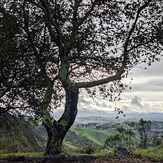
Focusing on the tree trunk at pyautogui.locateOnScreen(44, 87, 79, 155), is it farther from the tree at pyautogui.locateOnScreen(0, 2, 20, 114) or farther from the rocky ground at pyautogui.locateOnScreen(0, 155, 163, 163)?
the tree at pyautogui.locateOnScreen(0, 2, 20, 114)

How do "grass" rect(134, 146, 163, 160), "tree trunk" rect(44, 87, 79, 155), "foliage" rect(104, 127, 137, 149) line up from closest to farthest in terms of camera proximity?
"tree trunk" rect(44, 87, 79, 155) < "grass" rect(134, 146, 163, 160) < "foliage" rect(104, 127, 137, 149)

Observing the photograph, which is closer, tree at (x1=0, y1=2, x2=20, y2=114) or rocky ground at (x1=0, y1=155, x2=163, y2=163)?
rocky ground at (x1=0, y1=155, x2=163, y2=163)

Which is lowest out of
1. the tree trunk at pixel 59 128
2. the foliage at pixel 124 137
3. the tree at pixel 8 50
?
the foliage at pixel 124 137

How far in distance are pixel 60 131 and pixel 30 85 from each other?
645 centimetres

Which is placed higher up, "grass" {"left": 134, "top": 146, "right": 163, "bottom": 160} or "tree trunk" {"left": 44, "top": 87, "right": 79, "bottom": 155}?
"tree trunk" {"left": 44, "top": 87, "right": 79, "bottom": 155}

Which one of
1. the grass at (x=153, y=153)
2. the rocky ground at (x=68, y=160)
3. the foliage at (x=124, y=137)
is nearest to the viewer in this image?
the rocky ground at (x=68, y=160)

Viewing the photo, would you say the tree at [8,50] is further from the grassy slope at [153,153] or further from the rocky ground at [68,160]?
the grassy slope at [153,153]

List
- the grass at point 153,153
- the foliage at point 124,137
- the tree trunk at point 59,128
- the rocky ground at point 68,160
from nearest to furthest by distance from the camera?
1. the rocky ground at point 68,160
2. the tree trunk at point 59,128
3. the grass at point 153,153
4. the foliage at point 124,137

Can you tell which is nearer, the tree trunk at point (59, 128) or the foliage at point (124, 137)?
the tree trunk at point (59, 128)

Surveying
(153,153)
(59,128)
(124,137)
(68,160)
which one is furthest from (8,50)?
(124,137)

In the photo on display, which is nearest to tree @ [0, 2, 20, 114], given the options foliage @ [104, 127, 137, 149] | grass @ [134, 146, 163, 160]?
grass @ [134, 146, 163, 160]

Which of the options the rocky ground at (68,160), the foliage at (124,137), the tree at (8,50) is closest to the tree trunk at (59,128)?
the rocky ground at (68,160)

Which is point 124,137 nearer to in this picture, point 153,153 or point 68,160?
point 153,153

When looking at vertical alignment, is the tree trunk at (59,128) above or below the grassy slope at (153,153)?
above
